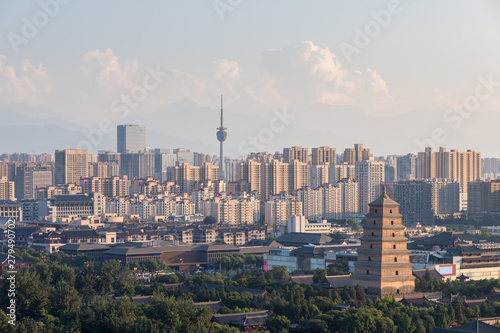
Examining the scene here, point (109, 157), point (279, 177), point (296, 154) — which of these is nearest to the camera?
point (279, 177)

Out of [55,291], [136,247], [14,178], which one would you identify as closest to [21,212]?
[136,247]

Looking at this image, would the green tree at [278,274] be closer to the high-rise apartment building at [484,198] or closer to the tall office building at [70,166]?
the high-rise apartment building at [484,198]

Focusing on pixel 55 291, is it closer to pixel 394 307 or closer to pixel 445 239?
pixel 394 307

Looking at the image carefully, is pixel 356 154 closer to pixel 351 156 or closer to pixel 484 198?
pixel 351 156

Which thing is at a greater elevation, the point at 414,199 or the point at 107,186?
the point at 107,186

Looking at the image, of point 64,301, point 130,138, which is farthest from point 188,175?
point 64,301

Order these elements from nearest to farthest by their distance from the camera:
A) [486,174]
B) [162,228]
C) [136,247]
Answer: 1. [136,247]
2. [162,228]
3. [486,174]

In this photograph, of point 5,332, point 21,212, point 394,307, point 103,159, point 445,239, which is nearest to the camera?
point 5,332
